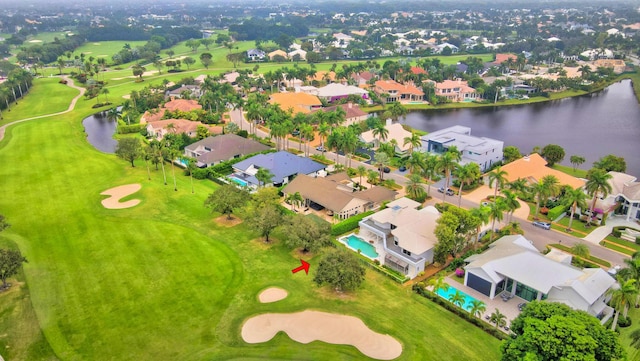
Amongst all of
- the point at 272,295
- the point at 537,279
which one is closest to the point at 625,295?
the point at 537,279

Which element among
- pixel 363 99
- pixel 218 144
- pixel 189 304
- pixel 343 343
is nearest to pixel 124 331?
pixel 189 304

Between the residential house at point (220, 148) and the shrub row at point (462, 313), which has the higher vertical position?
the residential house at point (220, 148)

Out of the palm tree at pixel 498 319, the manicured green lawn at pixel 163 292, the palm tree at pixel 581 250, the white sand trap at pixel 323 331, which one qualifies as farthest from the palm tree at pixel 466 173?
the white sand trap at pixel 323 331

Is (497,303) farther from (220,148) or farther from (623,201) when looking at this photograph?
(220,148)

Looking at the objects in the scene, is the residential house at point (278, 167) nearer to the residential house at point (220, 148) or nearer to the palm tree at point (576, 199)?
the residential house at point (220, 148)

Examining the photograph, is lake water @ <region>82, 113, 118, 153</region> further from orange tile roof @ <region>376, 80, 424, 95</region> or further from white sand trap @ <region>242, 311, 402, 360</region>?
orange tile roof @ <region>376, 80, 424, 95</region>

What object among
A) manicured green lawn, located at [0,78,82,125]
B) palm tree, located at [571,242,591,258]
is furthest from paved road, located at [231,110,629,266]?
manicured green lawn, located at [0,78,82,125]
